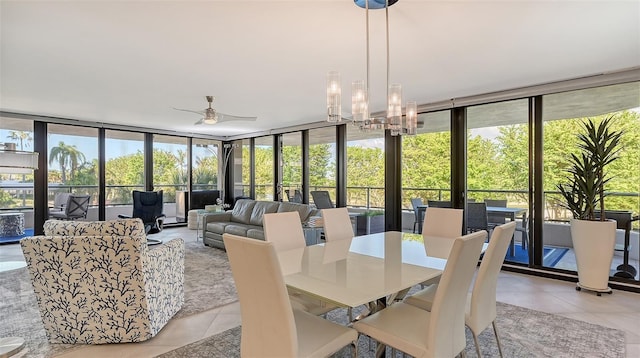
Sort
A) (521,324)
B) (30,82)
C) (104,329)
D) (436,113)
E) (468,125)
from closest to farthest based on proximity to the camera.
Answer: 1. (104,329)
2. (521,324)
3. (30,82)
4. (468,125)
5. (436,113)

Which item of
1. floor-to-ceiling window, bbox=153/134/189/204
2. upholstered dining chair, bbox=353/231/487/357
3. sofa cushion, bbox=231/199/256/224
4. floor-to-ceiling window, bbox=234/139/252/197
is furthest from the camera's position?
floor-to-ceiling window, bbox=234/139/252/197

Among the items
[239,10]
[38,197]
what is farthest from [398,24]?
[38,197]

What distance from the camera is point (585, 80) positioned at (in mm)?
3807

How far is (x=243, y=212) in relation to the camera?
6242mm

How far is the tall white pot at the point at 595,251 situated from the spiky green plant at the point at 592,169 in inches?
6.6

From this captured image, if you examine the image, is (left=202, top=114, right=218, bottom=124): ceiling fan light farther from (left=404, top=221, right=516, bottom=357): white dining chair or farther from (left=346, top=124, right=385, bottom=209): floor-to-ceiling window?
(left=404, top=221, right=516, bottom=357): white dining chair

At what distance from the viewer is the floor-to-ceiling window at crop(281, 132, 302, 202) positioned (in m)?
7.68

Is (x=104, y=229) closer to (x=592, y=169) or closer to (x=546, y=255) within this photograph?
(x=592, y=169)

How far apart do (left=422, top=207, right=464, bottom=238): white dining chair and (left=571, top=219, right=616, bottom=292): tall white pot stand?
150 cm

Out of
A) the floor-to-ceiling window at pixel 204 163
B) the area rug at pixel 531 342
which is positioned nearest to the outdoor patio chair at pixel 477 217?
the area rug at pixel 531 342

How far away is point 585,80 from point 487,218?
2.06m

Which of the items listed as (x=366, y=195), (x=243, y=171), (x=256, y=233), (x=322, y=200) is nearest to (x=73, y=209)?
(x=243, y=171)

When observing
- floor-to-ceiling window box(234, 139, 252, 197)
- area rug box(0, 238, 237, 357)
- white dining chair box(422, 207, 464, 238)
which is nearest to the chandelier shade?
white dining chair box(422, 207, 464, 238)

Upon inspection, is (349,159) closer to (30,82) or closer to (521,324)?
(521,324)
